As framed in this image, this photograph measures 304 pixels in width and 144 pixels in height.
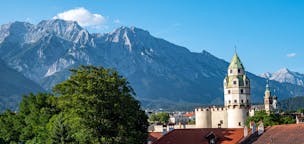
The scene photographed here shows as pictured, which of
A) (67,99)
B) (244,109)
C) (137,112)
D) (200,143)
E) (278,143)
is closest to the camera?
(278,143)

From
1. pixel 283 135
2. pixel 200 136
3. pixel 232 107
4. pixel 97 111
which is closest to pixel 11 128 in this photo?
pixel 200 136

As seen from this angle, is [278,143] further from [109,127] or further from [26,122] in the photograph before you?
[26,122]

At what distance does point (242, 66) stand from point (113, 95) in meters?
85.5

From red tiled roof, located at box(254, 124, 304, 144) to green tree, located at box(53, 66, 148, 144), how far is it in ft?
52.1

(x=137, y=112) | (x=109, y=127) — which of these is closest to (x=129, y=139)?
(x=109, y=127)

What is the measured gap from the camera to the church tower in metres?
133

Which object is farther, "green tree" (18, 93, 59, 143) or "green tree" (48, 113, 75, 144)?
"green tree" (18, 93, 59, 143)

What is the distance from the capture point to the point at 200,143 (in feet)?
258

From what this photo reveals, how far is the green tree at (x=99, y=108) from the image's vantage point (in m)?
62.7

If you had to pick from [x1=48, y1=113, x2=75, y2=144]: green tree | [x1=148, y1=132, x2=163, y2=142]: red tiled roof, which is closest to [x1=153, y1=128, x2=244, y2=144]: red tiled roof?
[x1=48, y1=113, x2=75, y2=144]: green tree

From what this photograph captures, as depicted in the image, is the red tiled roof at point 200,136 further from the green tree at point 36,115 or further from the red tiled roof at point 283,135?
the green tree at point 36,115

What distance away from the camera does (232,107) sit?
134375mm

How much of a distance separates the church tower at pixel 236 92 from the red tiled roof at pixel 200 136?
51.3 meters

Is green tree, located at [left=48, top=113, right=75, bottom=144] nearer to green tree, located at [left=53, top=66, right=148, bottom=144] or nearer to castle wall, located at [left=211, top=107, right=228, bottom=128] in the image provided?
green tree, located at [left=53, top=66, right=148, bottom=144]
